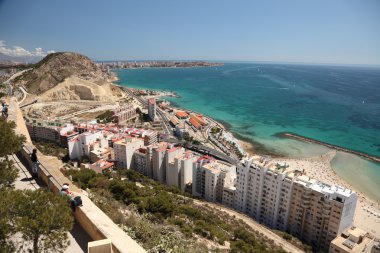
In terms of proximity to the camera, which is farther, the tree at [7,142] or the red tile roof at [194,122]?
the red tile roof at [194,122]

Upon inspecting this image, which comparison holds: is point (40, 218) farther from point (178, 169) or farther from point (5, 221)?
point (178, 169)

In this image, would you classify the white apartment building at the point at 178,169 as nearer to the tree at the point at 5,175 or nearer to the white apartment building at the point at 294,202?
the white apartment building at the point at 294,202

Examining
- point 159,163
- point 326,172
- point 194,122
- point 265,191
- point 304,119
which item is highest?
point 159,163

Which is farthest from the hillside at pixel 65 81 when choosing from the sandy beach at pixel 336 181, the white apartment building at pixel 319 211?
the white apartment building at pixel 319 211

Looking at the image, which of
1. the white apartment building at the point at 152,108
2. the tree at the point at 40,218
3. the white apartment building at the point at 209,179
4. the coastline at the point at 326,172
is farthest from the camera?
the white apartment building at the point at 152,108

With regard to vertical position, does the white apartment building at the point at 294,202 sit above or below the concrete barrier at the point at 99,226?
below

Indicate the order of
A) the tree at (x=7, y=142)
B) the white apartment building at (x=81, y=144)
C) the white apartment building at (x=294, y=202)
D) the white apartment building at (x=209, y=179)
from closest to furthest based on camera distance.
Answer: the tree at (x=7, y=142)
the white apartment building at (x=294, y=202)
the white apartment building at (x=209, y=179)
the white apartment building at (x=81, y=144)

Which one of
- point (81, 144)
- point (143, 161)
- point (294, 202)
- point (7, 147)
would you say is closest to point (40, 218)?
point (7, 147)
